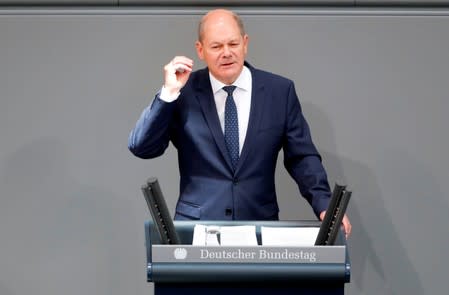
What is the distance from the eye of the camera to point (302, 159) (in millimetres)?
3404

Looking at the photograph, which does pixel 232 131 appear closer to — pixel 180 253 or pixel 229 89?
pixel 229 89

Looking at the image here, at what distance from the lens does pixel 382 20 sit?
4312 mm

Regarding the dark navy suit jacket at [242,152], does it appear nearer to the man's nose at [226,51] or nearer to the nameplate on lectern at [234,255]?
the man's nose at [226,51]

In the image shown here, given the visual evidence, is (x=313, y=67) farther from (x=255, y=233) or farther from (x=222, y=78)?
(x=255, y=233)

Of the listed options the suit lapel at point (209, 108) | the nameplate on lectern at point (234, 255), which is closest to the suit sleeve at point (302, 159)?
the suit lapel at point (209, 108)

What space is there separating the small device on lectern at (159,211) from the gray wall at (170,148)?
1833 millimetres

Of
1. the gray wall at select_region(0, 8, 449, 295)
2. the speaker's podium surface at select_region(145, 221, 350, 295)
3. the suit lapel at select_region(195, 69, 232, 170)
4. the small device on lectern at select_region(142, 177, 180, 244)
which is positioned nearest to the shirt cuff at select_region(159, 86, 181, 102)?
the suit lapel at select_region(195, 69, 232, 170)

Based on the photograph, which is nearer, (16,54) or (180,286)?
(180,286)

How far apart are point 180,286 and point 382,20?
7.08ft

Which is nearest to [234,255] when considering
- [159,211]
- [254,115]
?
[159,211]

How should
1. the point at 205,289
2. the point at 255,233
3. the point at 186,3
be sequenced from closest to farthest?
the point at 205,289 → the point at 255,233 → the point at 186,3

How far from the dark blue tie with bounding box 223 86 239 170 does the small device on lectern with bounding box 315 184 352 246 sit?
0.79 meters

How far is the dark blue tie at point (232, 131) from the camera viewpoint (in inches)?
131

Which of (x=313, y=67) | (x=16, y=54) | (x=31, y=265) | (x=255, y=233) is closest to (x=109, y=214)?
(x=31, y=265)
